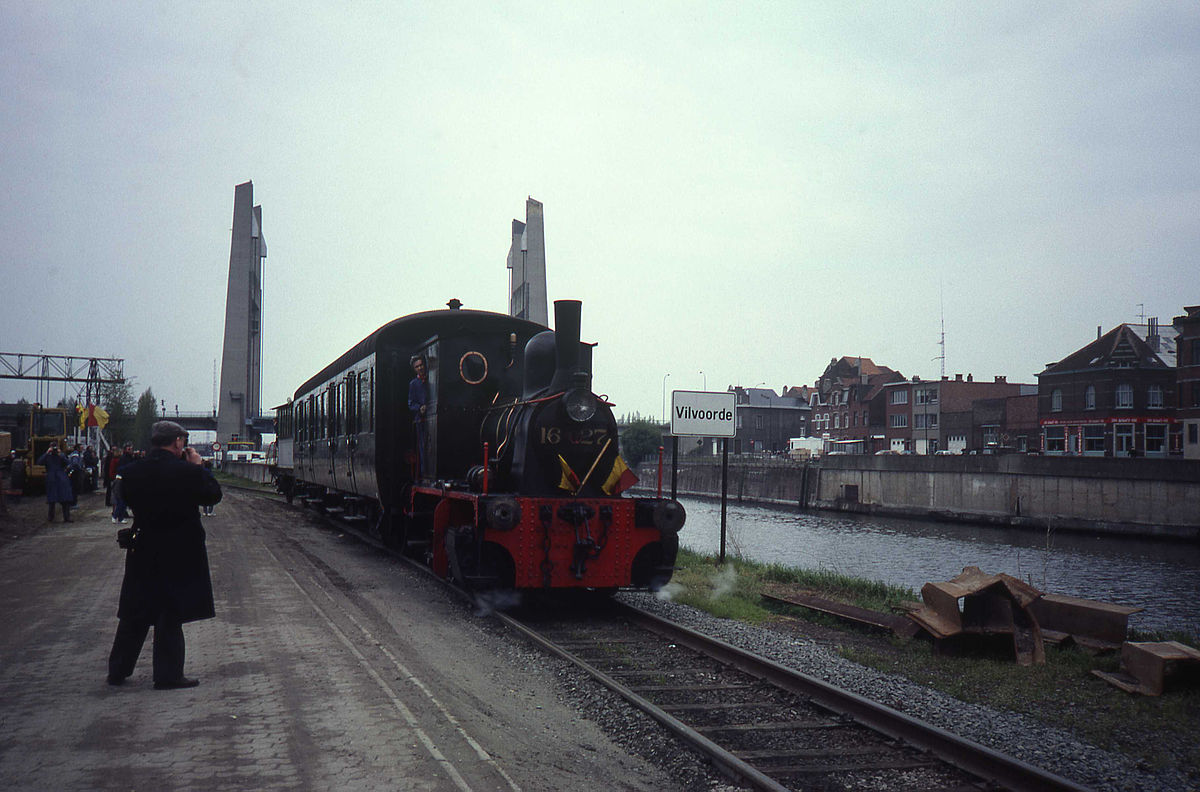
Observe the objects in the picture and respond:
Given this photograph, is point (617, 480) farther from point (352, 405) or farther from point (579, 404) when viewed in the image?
point (352, 405)

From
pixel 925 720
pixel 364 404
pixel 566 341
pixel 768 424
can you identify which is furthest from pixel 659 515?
pixel 768 424

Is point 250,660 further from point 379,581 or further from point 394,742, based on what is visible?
point 379,581

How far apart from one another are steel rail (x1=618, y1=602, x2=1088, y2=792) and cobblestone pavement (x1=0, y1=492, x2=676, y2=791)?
5.25 feet

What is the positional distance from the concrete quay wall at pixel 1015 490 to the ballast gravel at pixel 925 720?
92.6ft

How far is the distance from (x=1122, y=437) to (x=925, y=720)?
180 feet

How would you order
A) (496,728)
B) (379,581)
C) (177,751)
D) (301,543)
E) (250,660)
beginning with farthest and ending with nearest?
1. (301,543)
2. (379,581)
3. (250,660)
4. (496,728)
5. (177,751)

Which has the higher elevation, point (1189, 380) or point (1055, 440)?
point (1189, 380)

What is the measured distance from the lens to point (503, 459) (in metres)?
10.1

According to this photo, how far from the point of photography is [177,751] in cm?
473

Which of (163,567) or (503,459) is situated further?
(503,459)

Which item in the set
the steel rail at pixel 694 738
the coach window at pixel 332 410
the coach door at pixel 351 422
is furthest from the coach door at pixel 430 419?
the coach window at pixel 332 410

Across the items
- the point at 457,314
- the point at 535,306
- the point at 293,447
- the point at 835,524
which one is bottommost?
the point at 835,524

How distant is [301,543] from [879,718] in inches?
519

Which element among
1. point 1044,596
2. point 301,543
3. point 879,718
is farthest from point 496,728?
point 301,543
